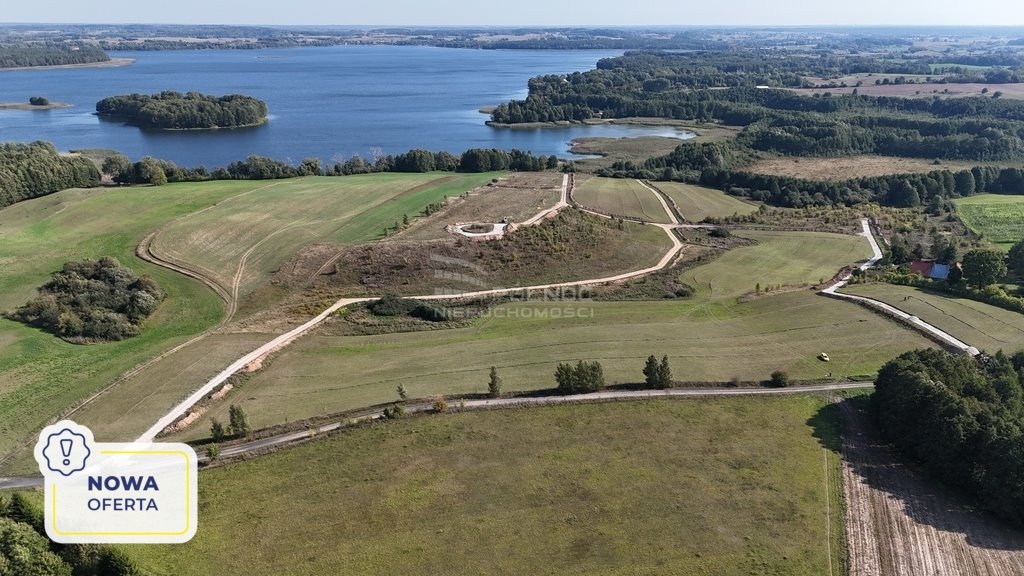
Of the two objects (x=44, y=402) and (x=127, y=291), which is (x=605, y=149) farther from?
(x=44, y=402)

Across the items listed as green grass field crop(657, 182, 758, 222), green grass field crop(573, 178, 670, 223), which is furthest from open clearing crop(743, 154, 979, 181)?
green grass field crop(573, 178, 670, 223)

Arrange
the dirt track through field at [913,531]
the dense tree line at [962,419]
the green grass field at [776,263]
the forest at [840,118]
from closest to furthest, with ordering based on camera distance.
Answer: the dirt track through field at [913,531] < the dense tree line at [962,419] < the green grass field at [776,263] < the forest at [840,118]

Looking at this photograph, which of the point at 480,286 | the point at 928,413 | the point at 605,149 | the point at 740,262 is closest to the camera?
the point at 928,413

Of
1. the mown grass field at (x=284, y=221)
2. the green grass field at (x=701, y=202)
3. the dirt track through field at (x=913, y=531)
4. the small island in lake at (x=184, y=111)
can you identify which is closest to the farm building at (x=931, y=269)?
the green grass field at (x=701, y=202)

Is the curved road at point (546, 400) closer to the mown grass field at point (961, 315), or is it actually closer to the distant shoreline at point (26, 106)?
the mown grass field at point (961, 315)

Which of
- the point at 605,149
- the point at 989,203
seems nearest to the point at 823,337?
the point at 989,203

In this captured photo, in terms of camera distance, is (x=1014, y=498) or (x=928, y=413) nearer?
(x=1014, y=498)

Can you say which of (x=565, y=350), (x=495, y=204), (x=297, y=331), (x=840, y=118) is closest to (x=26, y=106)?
(x=495, y=204)
